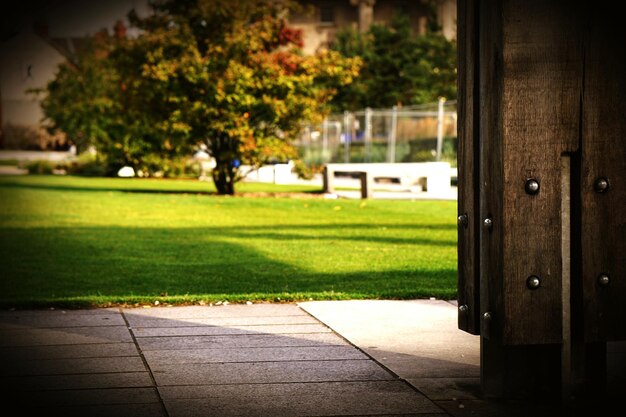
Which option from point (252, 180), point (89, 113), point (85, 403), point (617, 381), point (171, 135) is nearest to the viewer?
point (85, 403)

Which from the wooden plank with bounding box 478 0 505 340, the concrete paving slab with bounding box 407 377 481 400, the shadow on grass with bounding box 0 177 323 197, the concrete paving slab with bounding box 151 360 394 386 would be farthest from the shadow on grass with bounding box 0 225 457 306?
the shadow on grass with bounding box 0 177 323 197

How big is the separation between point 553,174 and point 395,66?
51.0 metres

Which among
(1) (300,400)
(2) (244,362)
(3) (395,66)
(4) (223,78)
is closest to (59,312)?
(2) (244,362)

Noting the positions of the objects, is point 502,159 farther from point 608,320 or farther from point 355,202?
point 355,202

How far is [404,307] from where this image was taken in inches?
307

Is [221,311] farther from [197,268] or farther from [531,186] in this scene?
[531,186]

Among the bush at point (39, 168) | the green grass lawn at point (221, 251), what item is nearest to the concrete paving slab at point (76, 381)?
the green grass lawn at point (221, 251)

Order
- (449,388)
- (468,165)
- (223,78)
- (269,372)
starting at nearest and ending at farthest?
(468,165), (449,388), (269,372), (223,78)

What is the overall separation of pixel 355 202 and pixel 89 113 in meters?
22.4

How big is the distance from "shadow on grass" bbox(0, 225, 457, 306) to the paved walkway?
0.98 metres

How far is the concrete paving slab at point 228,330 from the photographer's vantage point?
671 centimetres

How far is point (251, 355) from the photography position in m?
5.98

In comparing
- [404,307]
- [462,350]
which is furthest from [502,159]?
[404,307]

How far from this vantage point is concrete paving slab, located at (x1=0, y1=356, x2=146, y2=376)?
5.52m
